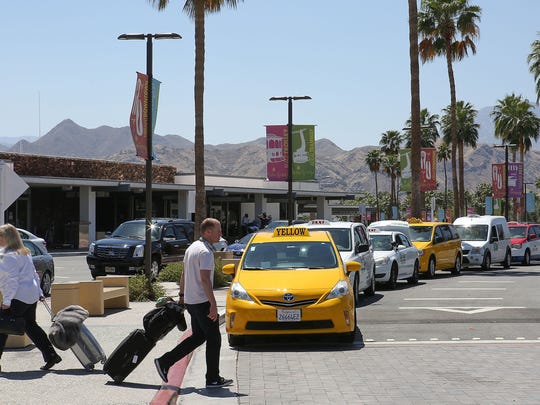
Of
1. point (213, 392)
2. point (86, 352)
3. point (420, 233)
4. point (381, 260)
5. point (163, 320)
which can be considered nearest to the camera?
point (213, 392)

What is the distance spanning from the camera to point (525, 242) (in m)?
39.7

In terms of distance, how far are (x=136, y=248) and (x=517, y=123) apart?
175ft

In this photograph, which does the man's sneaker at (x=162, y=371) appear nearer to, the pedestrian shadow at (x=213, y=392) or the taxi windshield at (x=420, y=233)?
the pedestrian shadow at (x=213, y=392)

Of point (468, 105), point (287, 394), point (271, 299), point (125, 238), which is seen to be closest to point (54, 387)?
point (287, 394)

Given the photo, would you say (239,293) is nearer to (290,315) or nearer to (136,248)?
(290,315)

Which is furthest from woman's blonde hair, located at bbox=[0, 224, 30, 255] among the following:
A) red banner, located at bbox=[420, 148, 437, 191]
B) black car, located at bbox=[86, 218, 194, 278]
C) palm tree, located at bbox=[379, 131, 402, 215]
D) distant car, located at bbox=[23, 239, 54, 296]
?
palm tree, located at bbox=[379, 131, 402, 215]

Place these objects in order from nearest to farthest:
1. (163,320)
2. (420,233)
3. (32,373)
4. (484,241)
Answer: (163,320) < (32,373) < (420,233) < (484,241)

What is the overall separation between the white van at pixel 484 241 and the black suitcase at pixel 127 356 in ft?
83.9

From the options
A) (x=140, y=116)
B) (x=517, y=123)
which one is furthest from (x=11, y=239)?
(x=517, y=123)

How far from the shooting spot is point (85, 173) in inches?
2126

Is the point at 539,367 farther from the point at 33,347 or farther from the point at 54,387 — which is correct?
the point at 33,347

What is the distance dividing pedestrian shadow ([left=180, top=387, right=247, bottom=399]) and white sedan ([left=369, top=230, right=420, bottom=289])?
14.6m

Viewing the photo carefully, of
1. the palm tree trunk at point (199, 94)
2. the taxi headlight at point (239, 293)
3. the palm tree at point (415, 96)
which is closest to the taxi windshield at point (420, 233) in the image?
the palm tree at point (415, 96)

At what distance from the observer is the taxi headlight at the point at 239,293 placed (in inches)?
513
